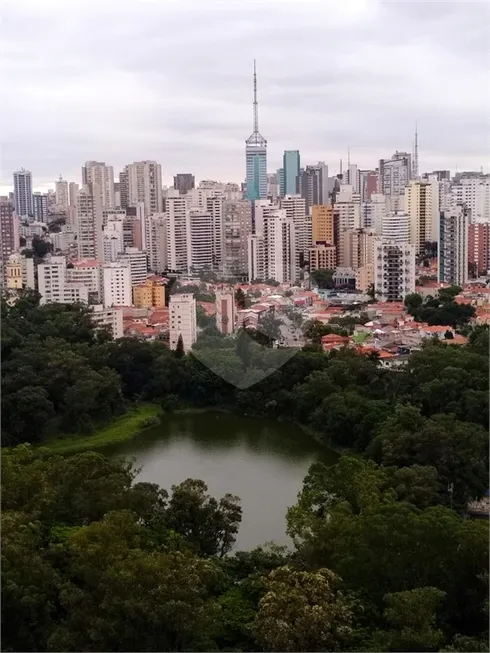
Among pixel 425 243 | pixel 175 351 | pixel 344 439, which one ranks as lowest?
pixel 344 439

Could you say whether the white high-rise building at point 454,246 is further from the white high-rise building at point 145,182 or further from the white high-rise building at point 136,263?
the white high-rise building at point 145,182

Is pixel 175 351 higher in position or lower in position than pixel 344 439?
higher

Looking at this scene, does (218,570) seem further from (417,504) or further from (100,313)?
(100,313)

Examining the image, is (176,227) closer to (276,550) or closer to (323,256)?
(323,256)

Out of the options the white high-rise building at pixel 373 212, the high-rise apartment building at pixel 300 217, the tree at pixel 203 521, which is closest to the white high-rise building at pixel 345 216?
the white high-rise building at pixel 373 212

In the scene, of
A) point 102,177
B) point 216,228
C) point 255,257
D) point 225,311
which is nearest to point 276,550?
point 225,311

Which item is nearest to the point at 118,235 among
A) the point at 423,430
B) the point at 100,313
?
the point at 100,313
